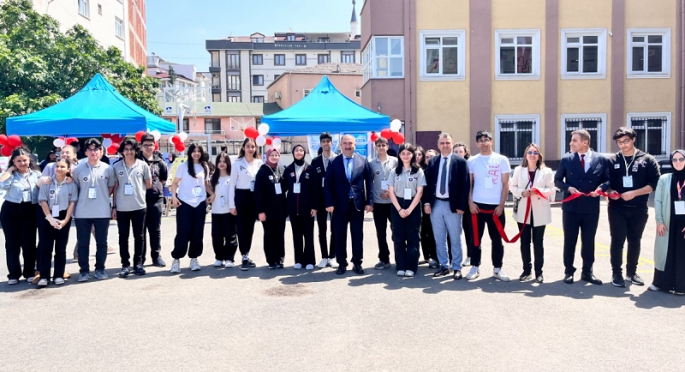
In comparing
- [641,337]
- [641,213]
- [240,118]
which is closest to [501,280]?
[641,213]

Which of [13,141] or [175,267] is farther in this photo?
[13,141]

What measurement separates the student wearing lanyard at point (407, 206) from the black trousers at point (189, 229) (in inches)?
109

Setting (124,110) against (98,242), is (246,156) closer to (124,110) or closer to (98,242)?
(98,242)

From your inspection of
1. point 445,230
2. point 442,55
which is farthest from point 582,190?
point 442,55

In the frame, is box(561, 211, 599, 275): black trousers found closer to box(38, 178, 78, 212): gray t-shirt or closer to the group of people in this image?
the group of people

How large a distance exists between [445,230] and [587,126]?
16.7 m

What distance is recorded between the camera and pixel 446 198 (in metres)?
7.55

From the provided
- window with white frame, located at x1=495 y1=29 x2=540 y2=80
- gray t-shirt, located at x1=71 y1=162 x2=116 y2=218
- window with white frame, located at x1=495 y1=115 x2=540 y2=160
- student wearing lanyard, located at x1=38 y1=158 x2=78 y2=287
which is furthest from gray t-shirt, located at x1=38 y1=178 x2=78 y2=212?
window with white frame, located at x1=495 y1=29 x2=540 y2=80

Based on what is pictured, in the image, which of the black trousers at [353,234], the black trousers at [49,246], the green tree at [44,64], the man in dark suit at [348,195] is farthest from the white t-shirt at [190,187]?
the green tree at [44,64]

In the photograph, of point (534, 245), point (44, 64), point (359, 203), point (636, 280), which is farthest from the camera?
point (44, 64)

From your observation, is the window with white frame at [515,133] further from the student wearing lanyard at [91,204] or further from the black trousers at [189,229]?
the student wearing lanyard at [91,204]

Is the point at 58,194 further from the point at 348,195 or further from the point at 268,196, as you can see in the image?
the point at 348,195

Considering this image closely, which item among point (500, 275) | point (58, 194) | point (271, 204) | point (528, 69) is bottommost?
point (500, 275)

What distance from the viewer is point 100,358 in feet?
15.5
